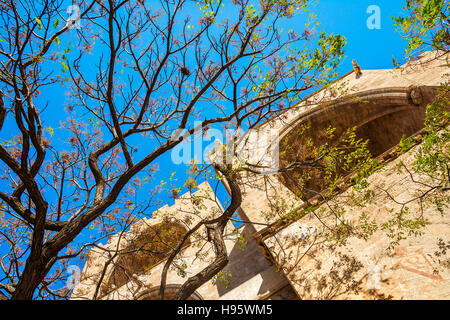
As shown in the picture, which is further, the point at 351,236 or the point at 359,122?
the point at 359,122

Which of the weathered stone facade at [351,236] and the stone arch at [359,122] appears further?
the stone arch at [359,122]

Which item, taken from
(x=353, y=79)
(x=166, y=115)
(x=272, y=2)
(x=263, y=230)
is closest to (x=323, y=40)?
(x=272, y=2)

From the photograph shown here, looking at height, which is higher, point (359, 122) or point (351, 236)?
point (359, 122)

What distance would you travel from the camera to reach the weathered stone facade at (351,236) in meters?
4.66

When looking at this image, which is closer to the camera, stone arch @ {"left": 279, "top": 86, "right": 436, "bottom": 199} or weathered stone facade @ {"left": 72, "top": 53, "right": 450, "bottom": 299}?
weathered stone facade @ {"left": 72, "top": 53, "right": 450, "bottom": 299}

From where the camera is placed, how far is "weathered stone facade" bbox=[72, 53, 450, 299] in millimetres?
4660

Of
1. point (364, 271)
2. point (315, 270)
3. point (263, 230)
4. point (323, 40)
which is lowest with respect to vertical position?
point (364, 271)

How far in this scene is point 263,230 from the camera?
7.05 m

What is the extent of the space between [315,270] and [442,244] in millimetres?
2377

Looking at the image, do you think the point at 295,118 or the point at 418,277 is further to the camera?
the point at 295,118

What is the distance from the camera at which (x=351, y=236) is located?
19.1 feet
